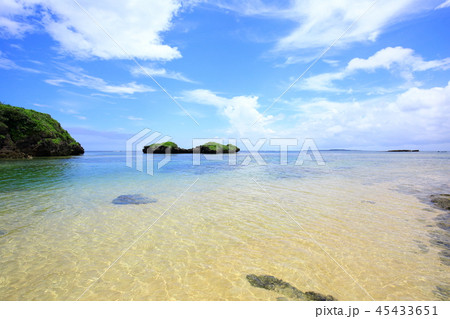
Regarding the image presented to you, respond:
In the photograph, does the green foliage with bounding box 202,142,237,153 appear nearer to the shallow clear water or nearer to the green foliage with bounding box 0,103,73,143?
the green foliage with bounding box 0,103,73,143

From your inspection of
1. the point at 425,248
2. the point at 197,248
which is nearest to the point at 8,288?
the point at 197,248

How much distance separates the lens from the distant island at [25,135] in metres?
36.0

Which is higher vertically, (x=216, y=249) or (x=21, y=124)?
(x=21, y=124)

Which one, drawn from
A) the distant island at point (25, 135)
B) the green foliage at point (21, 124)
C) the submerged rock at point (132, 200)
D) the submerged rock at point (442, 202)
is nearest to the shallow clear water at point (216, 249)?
the submerged rock at point (442, 202)

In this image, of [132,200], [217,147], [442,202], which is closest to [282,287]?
[132,200]

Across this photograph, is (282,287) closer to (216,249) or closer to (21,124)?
(216,249)

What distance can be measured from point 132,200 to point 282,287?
8.37m

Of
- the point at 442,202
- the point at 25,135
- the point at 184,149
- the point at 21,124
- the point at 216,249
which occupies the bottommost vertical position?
the point at 216,249

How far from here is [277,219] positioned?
283 inches

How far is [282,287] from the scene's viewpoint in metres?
3.61

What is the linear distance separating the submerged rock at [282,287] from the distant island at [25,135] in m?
49.2

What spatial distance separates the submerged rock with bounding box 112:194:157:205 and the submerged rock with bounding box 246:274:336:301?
23.6 ft

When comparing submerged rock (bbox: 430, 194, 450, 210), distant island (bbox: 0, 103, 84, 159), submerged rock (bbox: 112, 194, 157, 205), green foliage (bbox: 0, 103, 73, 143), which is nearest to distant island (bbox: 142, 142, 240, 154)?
distant island (bbox: 0, 103, 84, 159)

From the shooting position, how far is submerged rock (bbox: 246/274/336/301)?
3.38 metres
